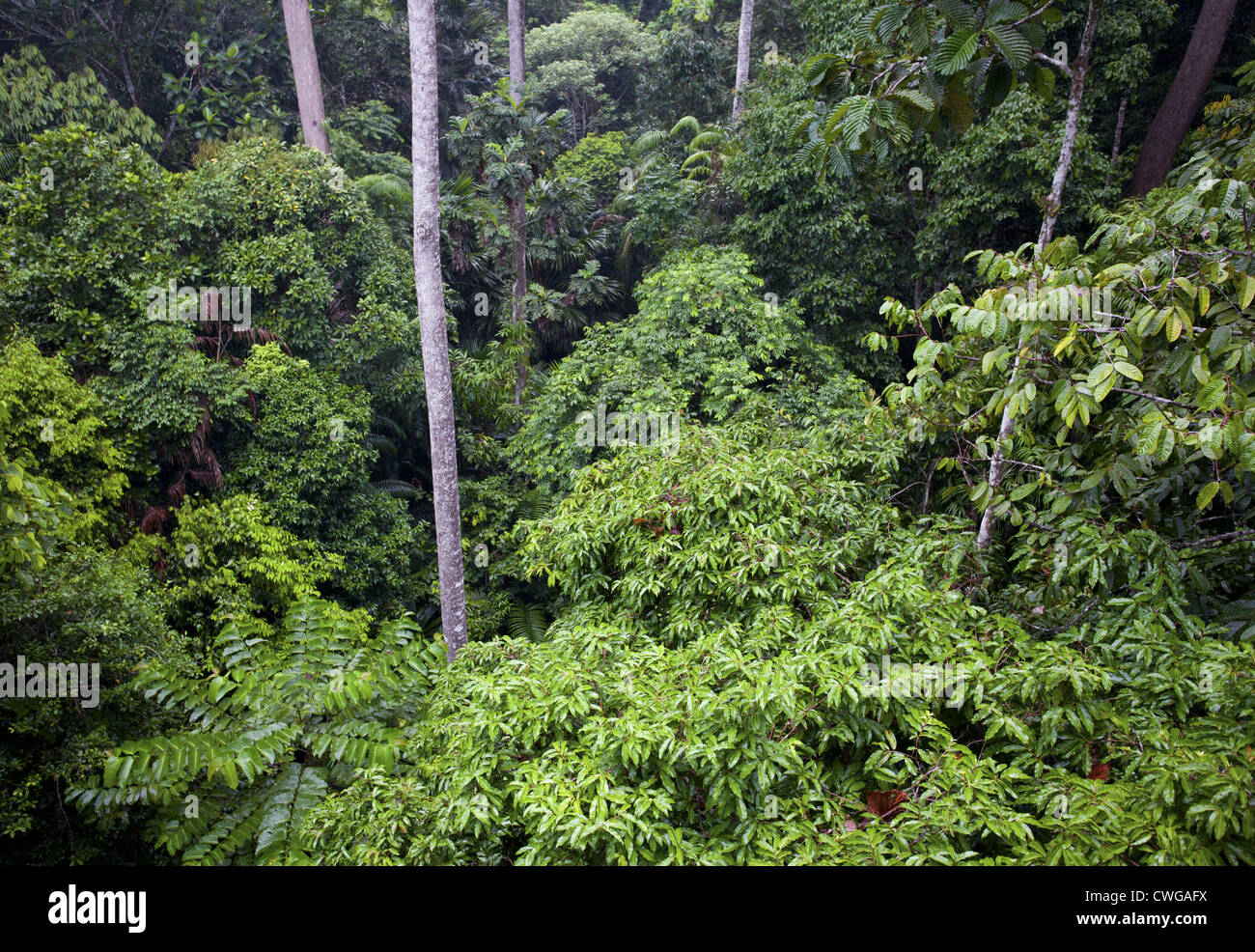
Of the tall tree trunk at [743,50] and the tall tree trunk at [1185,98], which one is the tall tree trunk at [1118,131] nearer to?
the tall tree trunk at [1185,98]

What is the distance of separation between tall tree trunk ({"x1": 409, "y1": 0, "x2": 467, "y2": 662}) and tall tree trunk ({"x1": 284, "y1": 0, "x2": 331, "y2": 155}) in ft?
18.0

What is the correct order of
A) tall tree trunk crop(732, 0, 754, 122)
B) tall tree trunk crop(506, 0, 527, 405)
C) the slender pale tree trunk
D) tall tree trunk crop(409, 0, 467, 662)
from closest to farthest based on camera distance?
1. the slender pale tree trunk
2. tall tree trunk crop(409, 0, 467, 662)
3. tall tree trunk crop(506, 0, 527, 405)
4. tall tree trunk crop(732, 0, 754, 122)

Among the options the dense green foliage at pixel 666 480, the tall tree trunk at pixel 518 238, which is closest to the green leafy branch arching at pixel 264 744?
the dense green foliage at pixel 666 480

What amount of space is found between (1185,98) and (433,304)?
37.8 feet

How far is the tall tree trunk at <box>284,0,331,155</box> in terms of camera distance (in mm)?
12383

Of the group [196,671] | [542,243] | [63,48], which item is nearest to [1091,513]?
[196,671]

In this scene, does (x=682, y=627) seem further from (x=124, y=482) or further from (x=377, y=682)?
(x=124, y=482)

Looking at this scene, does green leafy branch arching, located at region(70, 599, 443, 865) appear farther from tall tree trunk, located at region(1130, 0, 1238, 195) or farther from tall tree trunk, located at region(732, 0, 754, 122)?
tall tree trunk, located at region(732, 0, 754, 122)

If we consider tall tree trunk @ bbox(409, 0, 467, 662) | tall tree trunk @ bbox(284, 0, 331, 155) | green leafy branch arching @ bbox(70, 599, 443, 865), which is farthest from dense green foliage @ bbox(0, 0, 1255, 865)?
tall tree trunk @ bbox(409, 0, 467, 662)

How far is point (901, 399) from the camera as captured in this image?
4.65m

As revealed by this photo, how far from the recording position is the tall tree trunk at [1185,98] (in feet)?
32.0

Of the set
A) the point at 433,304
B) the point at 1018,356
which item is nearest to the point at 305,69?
the point at 433,304

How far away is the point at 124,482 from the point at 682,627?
296 inches
